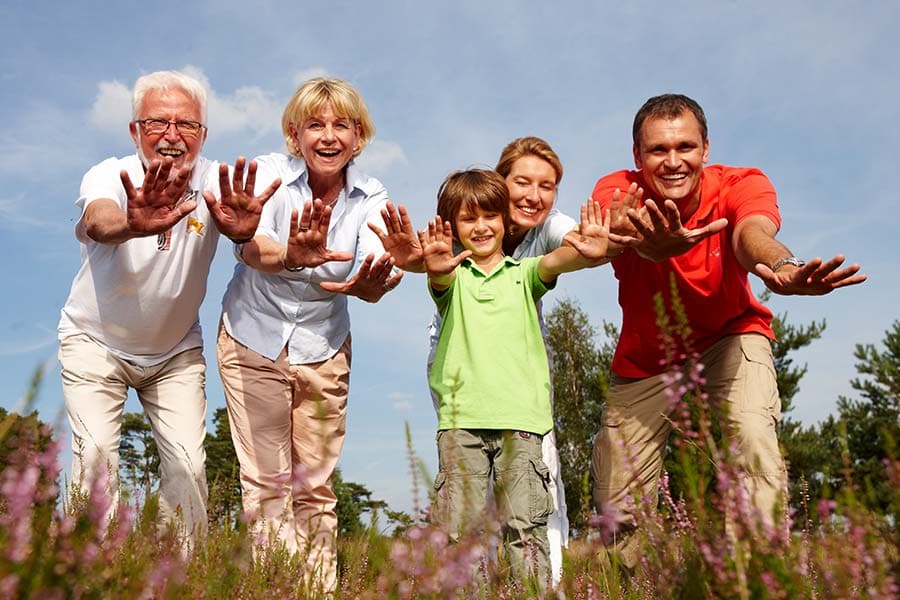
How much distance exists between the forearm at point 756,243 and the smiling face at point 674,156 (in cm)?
51

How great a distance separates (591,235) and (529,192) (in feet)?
2.85

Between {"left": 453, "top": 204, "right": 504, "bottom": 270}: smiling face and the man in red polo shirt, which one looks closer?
→ the man in red polo shirt

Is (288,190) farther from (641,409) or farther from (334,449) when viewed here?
(641,409)

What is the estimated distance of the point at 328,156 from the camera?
5.81 meters

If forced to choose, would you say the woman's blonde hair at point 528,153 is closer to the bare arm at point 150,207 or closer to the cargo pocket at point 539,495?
the cargo pocket at point 539,495

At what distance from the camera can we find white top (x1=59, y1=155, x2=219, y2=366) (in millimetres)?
5258

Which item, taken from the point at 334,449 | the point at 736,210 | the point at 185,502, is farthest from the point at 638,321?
the point at 185,502

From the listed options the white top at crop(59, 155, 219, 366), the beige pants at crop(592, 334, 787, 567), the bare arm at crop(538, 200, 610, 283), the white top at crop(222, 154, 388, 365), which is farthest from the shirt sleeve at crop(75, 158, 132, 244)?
the beige pants at crop(592, 334, 787, 567)

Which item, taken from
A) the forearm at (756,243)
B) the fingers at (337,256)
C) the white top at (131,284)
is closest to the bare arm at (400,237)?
the fingers at (337,256)

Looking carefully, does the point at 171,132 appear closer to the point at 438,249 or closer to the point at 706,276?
the point at 438,249

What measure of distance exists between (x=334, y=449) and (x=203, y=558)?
1.99 meters

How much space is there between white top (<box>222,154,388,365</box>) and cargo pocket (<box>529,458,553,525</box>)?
5.75 ft

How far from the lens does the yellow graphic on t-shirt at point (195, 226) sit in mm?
5445

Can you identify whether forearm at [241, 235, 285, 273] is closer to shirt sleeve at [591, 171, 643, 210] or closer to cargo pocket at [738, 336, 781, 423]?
shirt sleeve at [591, 171, 643, 210]
